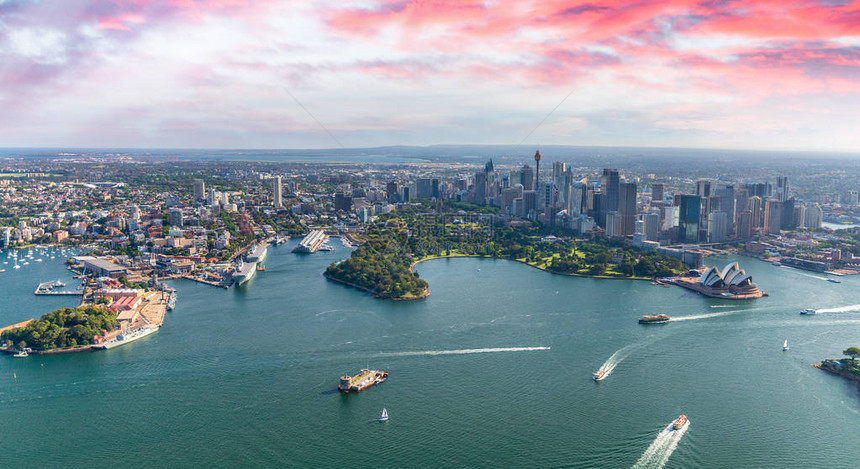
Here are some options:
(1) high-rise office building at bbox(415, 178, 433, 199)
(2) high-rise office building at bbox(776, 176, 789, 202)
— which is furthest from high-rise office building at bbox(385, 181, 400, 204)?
(2) high-rise office building at bbox(776, 176, 789, 202)

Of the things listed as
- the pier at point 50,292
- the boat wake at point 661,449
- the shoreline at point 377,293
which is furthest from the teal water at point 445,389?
the pier at point 50,292

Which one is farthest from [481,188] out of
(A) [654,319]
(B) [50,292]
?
(B) [50,292]

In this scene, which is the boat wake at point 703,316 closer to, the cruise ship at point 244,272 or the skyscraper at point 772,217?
the cruise ship at point 244,272

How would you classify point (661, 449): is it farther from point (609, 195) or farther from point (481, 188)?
point (481, 188)

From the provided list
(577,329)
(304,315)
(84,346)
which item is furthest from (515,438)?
(84,346)

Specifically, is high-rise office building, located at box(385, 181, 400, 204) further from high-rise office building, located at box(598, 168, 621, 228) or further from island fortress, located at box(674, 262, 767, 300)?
island fortress, located at box(674, 262, 767, 300)

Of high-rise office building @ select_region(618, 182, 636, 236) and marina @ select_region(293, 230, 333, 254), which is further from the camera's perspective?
high-rise office building @ select_region(618, 182, 636, 236)
